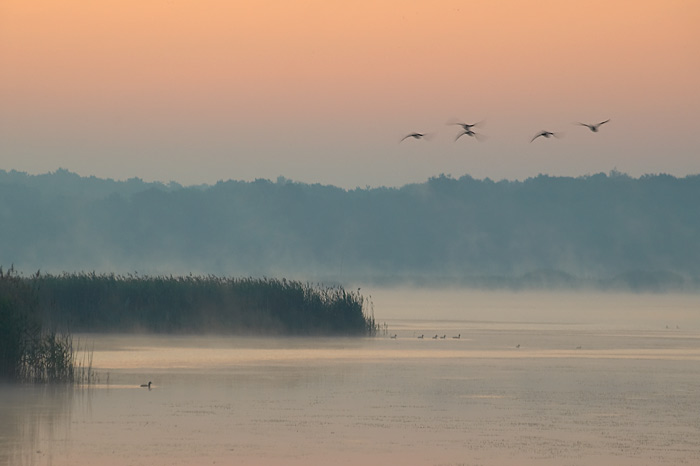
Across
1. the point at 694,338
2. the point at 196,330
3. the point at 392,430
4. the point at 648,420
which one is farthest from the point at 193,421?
the point at 694,338

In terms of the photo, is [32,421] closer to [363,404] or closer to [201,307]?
[363,404]

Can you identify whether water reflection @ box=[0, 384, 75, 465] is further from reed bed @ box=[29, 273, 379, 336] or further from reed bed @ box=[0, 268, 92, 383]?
reed bed @ box=[29, 273, 379, 336]

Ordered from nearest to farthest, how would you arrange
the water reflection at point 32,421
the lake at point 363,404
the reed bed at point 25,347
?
the water reflection at point 32,421
the lake at point 363,404
the reed bed at point 25,347

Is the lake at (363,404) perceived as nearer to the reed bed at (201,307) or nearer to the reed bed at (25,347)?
the reed bed at (25,347)

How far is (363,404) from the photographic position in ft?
64.7

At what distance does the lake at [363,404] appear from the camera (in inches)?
605

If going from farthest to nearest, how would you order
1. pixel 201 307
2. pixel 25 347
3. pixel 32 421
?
pixel 201 307, pixel 25 347, pixel 32 421

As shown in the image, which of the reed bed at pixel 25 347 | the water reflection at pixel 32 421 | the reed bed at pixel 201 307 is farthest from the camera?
the reed bed at pixel 201 307

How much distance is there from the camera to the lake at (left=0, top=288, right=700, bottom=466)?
1538 centimetres

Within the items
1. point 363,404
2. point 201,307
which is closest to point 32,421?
point 363,404

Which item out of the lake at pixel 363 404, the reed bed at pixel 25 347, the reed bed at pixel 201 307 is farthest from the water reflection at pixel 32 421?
the reed bed at pixel 201 307

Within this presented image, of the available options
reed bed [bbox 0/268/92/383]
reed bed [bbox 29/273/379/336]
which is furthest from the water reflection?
reed bed [bbox 29/273/379/336]

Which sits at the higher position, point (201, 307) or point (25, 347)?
point (201, 307)

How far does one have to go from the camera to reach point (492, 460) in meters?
15.0
